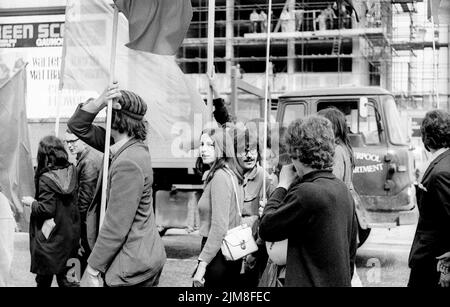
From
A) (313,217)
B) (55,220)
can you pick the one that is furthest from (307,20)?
(313,217)

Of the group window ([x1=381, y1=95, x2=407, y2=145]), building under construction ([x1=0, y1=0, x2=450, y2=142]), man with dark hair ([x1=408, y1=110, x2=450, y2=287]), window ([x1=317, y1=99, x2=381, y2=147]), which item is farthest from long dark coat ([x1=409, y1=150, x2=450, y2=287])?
building under construction ([x1=0, y1=0, x2=450, y2=142])

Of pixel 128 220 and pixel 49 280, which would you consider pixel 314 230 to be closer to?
pixel 128 220

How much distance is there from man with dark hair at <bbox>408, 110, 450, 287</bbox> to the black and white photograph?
1cm

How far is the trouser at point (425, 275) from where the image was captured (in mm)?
4352

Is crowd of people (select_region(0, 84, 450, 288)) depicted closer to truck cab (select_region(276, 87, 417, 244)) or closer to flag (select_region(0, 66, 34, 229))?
flag (select_region(0, 66, 34, 229))

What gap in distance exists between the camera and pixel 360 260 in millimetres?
9680

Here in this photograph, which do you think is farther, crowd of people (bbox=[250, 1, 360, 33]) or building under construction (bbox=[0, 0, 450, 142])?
crowd of people (bbox=[250, 1, 360, 33])

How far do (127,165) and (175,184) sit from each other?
6.62m

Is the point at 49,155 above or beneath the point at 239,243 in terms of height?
above

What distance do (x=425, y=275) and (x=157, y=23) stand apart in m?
2.52

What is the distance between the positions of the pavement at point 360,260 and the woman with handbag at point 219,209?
9.23ft

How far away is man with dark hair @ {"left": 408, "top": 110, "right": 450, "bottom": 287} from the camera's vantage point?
4.23m
